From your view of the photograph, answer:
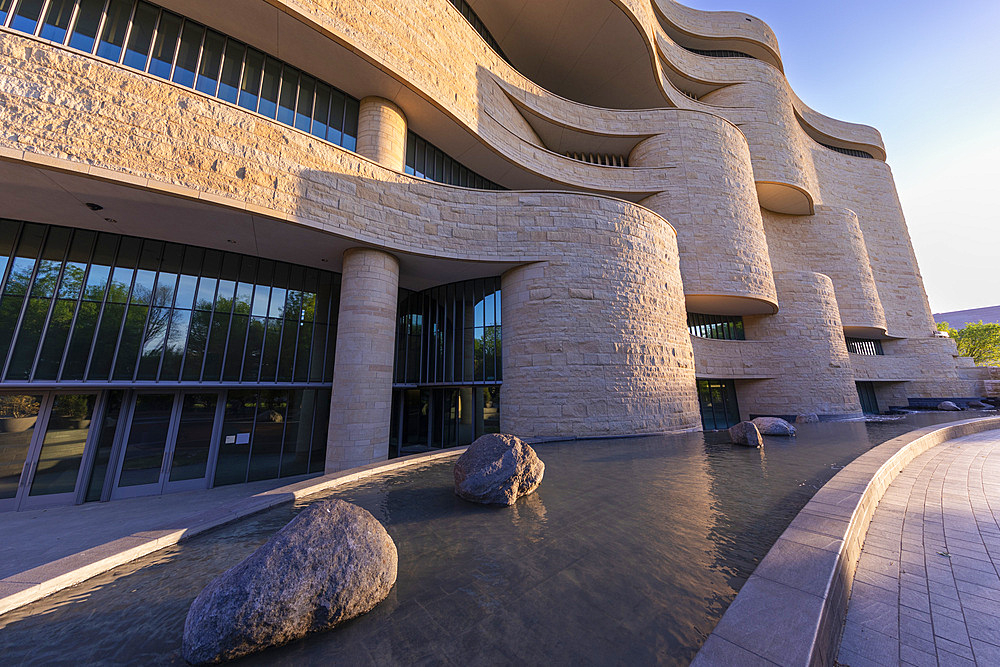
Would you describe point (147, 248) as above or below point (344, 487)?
above

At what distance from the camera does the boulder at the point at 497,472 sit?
490cm

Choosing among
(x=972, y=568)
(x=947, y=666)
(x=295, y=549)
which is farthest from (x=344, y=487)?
(x=972, y=568)

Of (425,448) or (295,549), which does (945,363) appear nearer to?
(425,448)

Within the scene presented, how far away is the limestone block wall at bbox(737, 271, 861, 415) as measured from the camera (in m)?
19.5

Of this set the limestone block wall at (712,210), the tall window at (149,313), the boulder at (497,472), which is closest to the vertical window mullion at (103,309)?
the tall window at (149,313)

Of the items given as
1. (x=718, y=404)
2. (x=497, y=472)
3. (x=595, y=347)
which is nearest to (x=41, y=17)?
(x=497, y=472)

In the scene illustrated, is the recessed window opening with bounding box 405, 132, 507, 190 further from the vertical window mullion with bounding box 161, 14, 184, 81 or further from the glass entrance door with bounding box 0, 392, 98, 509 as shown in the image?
the glass entrance door with bounding box 0, 392, 98, 509

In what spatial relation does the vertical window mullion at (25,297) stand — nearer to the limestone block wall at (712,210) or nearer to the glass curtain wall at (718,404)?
the limestone block wall at (712,210)

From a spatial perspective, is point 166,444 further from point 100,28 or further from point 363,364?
point 100,28

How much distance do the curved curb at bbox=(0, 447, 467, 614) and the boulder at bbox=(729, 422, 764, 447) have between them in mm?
10290

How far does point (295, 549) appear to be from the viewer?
262cm

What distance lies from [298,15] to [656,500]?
50.8ft

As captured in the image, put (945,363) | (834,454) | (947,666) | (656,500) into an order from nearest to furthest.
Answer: (947,666) < (656,500) < (834,454) < (945,363)

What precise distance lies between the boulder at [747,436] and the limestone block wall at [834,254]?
21595mm
